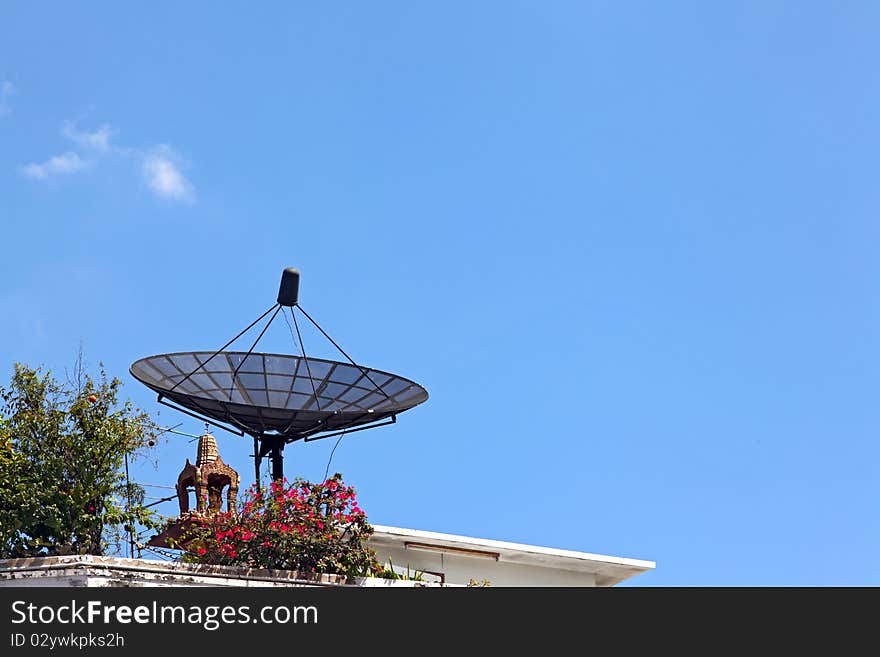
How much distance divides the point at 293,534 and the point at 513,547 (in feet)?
31.5

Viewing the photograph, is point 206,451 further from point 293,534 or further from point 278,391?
point 293,534

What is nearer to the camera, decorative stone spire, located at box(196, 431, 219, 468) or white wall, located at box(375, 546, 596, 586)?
white wall, located at box(375, 546, 596, 586)

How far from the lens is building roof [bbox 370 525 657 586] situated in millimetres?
23375

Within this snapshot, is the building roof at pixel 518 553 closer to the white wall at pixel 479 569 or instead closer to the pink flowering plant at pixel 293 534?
the white wall at pixel 479 569

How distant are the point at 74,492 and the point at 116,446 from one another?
36.4 inches

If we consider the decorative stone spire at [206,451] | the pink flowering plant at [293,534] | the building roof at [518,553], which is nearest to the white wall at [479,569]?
the building roof at [518,553]

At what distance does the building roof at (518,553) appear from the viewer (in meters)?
23.4

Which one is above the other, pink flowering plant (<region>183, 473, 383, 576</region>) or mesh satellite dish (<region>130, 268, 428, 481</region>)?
mesh satellite dish (<region>130, 268, 428, 481</region>)

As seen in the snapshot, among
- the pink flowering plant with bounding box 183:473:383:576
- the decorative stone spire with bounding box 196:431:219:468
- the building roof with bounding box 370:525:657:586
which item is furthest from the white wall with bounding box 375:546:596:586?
the pink flowering plant with bounding box 183:473:383:576

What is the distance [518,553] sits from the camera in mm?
24844

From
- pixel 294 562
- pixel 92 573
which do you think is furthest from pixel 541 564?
pixel 92 573

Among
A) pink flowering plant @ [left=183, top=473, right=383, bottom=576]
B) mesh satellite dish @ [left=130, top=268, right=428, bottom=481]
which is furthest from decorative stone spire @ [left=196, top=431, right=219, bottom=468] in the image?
pink flowering plant @ [left=183, top=473, right=383, bottom=576]

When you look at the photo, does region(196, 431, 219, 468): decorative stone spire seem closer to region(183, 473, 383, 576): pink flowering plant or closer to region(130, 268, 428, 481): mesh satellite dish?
region(130, 268, 428, 481): mesh satellite dish

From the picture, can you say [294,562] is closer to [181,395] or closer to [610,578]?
[181,395]
